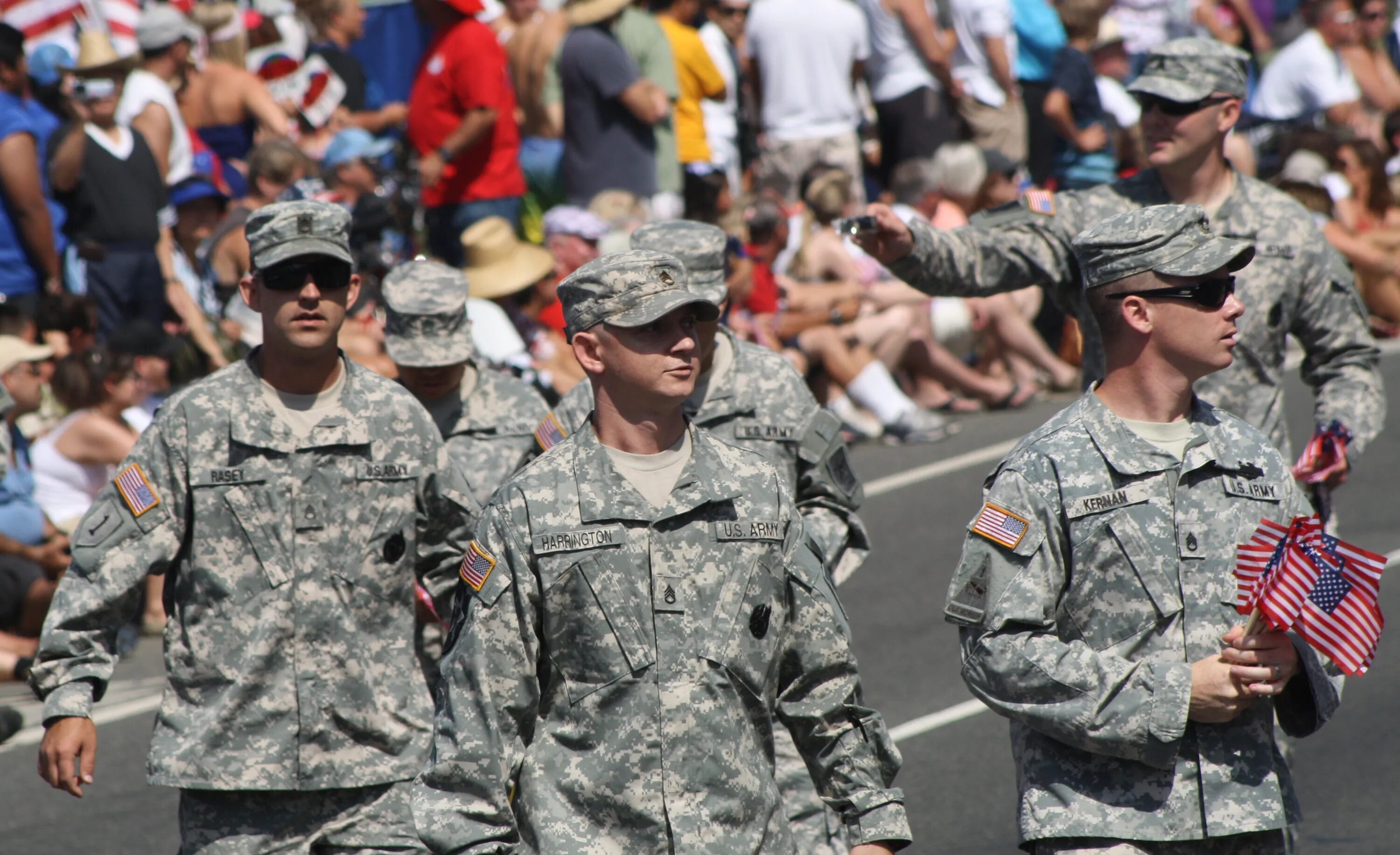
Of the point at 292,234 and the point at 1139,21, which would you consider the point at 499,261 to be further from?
the point at 1139,21

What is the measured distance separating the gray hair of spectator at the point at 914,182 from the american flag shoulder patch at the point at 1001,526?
34.0 feet

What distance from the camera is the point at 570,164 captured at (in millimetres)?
13750

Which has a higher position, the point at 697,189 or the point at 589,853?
the point at 589,853

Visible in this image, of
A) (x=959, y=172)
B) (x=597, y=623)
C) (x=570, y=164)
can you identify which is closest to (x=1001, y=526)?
(x=597, y=623)

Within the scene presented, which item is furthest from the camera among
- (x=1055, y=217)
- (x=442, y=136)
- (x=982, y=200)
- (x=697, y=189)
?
(x=982, y=200)

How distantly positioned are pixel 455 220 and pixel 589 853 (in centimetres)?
974

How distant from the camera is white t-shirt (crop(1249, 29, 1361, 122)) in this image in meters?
17.6

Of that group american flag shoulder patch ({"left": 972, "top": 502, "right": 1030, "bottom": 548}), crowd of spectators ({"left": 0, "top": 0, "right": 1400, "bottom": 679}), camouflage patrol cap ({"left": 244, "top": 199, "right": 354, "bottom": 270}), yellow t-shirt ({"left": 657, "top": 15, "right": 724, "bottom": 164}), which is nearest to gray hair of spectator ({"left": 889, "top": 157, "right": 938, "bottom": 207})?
crowd of spectators ({"left": 0, "top": 0, "right": 1400, "bottom": 679})

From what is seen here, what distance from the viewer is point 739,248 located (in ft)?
44.3

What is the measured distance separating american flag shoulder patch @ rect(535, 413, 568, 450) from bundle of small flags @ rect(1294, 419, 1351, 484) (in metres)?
2.26

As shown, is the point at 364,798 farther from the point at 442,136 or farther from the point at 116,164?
the point at 442,136

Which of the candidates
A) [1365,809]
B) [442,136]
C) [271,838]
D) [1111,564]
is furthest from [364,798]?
[442,136]

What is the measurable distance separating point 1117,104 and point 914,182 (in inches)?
111

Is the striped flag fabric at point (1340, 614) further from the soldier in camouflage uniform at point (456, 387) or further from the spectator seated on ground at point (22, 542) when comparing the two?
the spectator seated on ground at point (22, 542)
